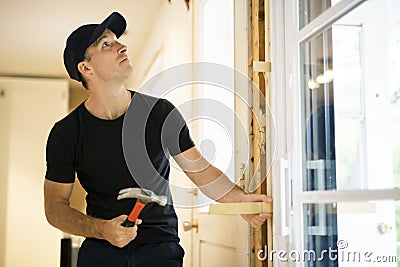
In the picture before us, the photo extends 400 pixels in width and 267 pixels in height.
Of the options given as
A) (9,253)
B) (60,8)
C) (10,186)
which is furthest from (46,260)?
(60,8)

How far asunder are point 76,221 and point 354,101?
2.94ft

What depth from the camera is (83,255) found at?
6.15 ft

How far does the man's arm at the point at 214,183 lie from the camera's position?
1735 mm

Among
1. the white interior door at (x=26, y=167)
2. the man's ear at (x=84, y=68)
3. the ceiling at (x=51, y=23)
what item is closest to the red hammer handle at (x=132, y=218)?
the man's ear at (x=84, y=68)

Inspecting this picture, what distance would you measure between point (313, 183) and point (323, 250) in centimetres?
18

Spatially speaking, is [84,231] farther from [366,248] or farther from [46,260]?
[46,260]

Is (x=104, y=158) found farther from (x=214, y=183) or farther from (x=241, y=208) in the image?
(x=241, y=208)

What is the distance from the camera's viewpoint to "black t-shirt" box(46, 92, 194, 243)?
1883 mm

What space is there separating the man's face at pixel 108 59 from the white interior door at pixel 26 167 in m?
3.62

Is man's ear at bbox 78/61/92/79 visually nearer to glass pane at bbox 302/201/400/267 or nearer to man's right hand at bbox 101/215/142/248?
man's right hand at bbox 101/215/142/248

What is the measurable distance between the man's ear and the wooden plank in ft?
2.16

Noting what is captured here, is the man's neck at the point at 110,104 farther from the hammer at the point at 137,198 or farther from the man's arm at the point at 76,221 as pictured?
the hammer at the point at 137,198

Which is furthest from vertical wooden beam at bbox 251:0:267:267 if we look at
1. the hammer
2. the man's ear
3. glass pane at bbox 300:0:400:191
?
the man's ear

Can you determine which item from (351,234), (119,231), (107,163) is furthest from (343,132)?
(107,163)
